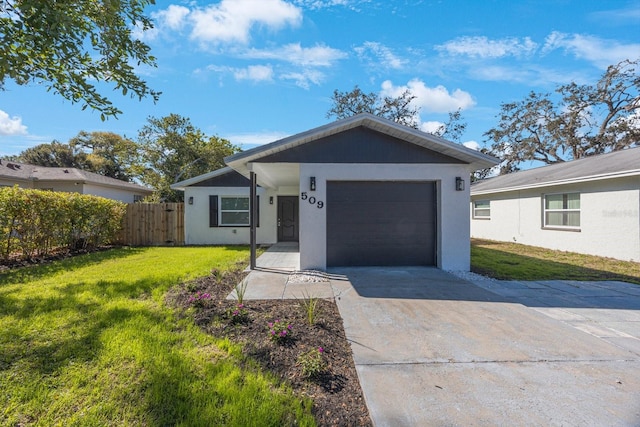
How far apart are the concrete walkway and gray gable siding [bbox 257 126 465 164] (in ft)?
10.00

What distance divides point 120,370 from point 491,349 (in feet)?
12.7

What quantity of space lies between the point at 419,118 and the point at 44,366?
2499 centimetres

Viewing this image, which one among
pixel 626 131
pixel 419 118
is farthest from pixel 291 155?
pixel 626 131

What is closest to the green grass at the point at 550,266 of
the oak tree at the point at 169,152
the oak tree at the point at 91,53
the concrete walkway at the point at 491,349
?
the concrete walkway at the point at 491,349

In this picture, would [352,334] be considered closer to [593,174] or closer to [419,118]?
[593,174]

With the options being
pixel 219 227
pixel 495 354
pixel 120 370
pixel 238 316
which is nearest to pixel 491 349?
pixel 495 354

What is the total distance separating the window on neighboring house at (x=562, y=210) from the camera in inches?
418

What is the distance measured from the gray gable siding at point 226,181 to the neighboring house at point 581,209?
11.8 metres

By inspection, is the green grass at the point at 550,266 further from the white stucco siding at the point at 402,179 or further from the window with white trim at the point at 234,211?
the window with white trim at the point at 234,211

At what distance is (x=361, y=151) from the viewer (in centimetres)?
740

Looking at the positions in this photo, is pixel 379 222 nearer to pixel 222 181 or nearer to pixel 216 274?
pixel 216 274

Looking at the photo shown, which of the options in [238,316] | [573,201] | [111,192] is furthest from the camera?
[111,192]

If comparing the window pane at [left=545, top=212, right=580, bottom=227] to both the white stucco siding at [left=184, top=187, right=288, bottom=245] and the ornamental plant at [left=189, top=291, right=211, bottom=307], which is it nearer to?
the white stucco siding at [left=184, top=187, right=288, bottom=245]

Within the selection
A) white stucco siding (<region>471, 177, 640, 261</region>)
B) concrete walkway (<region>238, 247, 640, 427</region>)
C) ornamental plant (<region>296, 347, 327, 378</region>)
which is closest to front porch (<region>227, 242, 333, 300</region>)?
concrete walkway (<region>238, 247, 640, 427</region>)
